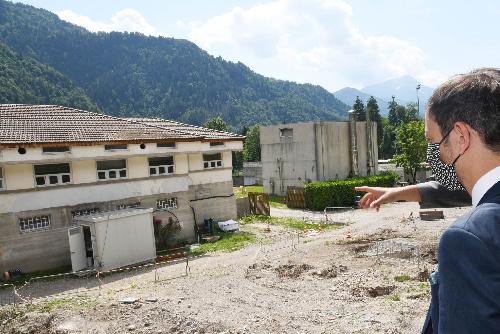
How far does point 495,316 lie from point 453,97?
3.11 ft

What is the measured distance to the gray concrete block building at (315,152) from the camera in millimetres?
43500

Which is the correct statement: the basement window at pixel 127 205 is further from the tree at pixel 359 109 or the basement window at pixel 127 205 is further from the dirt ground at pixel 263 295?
the tree at pixel 359 109

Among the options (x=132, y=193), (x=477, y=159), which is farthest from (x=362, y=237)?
(x=477, y=159)

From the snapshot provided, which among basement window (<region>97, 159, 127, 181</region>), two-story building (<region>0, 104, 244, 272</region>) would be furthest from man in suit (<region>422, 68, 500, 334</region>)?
basement window (<region>97, 159, 127, 181</region>)

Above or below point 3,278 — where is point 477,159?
above

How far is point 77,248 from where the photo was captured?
21.2 m

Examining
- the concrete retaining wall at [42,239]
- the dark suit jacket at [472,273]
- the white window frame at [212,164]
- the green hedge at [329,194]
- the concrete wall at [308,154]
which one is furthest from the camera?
the concrete wall at [308,154]

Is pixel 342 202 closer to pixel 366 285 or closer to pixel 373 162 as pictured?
pixel 373 162

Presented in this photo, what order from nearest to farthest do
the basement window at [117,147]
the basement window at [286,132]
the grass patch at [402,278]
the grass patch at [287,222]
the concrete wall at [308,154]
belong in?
the grass patch at [402,278]
the basement window at [117,147]
the grass patch at [287,222]
the concrete wall at [308,154]
the basement window at [286,132]

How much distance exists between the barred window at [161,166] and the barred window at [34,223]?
21.4 feet

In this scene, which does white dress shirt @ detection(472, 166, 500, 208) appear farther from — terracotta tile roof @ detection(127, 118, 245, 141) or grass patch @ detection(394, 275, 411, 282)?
terracotta tile roof @ detection(127, 118, 245, 141)

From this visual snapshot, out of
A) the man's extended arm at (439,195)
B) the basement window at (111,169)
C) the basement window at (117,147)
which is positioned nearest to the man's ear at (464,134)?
the man's extended arm at (439,195)

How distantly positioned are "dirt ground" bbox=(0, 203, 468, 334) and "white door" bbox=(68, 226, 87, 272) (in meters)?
1.43

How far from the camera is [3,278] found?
2058cm
